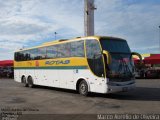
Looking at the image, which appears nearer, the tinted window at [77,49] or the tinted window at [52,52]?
the tinted window at [77,49]

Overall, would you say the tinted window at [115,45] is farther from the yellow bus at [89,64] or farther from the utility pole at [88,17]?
the utility pole at [88,17]

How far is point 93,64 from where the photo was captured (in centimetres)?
1800

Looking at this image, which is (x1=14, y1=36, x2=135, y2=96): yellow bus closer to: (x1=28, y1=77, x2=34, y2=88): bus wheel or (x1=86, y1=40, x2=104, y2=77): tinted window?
(x1=86, y1=40, x2=104, y2=77): tinted window

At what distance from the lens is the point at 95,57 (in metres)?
17.8

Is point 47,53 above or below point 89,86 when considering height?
above

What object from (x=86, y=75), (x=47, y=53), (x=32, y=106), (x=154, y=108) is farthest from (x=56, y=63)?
(x=154, y=108)

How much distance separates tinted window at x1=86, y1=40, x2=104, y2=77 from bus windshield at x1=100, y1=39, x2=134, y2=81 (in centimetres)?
42

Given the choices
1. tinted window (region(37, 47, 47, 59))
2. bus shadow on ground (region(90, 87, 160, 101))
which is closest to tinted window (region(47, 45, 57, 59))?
tinted window (region(37, 47, 47, 59))

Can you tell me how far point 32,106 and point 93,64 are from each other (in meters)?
4.95

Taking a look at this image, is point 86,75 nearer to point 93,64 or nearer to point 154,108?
→ point 93,64

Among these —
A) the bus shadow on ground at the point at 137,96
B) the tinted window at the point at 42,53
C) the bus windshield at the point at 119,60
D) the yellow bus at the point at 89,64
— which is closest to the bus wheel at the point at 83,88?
the yellow bus at the point at 89,64

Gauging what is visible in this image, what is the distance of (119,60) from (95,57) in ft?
4.38

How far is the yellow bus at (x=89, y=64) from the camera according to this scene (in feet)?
56.1

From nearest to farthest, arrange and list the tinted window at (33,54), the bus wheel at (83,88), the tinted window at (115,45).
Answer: the tinted window at (115,45) → the bus wheel at (83,88) → the tinted window at (33,54)
